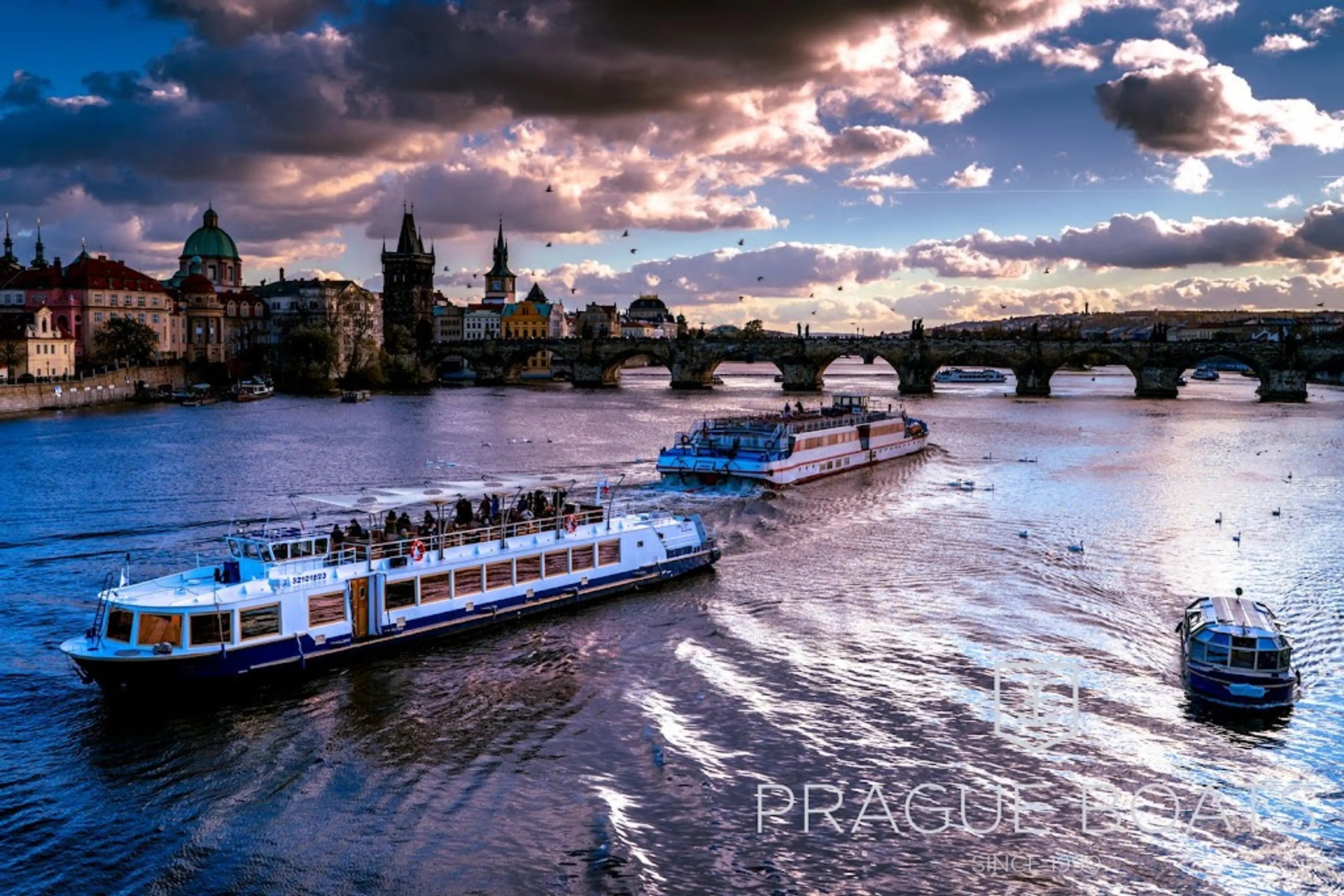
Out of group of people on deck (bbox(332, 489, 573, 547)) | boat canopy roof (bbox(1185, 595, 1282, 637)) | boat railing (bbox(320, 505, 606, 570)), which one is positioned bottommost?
boat canopy roof (bbox(1185, 595, 1282, 637))

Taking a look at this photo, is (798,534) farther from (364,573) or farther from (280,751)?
(280,751)

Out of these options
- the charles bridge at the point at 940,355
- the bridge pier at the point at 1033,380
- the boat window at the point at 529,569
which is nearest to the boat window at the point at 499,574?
the boat window at the point at 529,569

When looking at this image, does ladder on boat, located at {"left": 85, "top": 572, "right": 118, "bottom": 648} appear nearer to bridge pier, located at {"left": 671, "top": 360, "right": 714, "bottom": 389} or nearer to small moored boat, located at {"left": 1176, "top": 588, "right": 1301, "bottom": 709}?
small moored boat, located at {"left": 1176, "top": 588, "right": 1301, "bottom": 709}

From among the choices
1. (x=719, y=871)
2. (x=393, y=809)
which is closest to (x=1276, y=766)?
(x=719, y=871)

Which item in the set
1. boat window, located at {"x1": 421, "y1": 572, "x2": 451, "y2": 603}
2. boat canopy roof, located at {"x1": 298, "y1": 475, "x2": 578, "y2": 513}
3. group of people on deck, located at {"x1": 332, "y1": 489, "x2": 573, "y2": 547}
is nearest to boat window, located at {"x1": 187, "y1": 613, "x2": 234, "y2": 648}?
group of people on deck, located at {"x1": 332, "y1": 489, "x2": 573, "y2": 547}

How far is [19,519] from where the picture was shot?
5125 centimetres

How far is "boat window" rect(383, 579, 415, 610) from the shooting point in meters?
31.7

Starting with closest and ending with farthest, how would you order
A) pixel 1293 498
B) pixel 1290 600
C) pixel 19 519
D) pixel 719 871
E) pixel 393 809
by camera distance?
A: pixel 719 871 < pixel 393 809 < pixel 1290 600 < pixel 19 519 < pixel 1293 498

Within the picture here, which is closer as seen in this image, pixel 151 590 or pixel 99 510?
pixel 151 590

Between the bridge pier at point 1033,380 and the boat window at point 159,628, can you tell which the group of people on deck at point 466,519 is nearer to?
the boat window at point 159,628

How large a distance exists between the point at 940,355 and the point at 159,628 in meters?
156

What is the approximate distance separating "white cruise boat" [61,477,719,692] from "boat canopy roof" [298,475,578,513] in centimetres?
1435

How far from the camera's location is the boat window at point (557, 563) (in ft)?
120

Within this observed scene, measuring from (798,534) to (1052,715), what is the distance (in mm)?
25010
